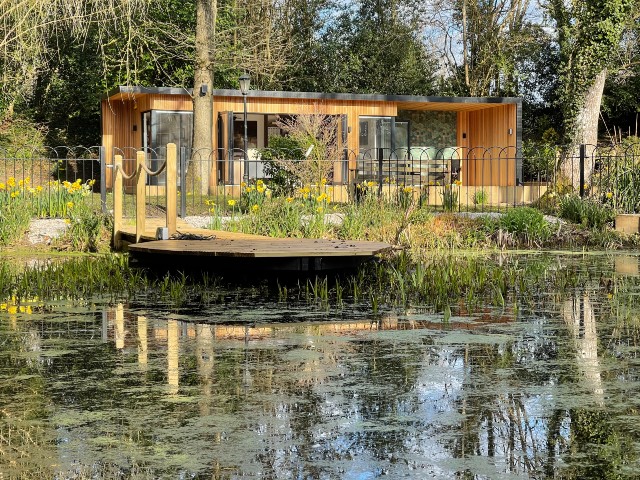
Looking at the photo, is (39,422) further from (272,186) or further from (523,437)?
(272,186)

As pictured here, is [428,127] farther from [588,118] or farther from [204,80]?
[204,80]

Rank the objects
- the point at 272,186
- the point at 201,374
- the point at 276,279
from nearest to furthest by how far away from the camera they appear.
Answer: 1. the point at 201,374
2. the point at 276,279
3. the point at 272,186

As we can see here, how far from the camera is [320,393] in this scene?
467cm

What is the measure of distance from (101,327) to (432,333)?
2082mm

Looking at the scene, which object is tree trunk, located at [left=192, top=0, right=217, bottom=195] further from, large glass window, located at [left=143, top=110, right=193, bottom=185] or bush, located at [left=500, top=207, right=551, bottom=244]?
bush, located at [left=500, top=207, right=551, bottom=244]

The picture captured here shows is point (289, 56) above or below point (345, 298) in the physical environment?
above

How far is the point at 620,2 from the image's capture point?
75.2 feet

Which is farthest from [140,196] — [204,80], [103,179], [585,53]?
[585,53]

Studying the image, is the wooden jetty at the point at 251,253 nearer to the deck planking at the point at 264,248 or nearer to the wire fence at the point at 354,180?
the deck planking at the point at 264,248

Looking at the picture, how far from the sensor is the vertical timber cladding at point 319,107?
2438 centimetres

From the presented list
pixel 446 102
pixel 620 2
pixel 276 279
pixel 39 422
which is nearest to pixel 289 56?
pixel 446 102

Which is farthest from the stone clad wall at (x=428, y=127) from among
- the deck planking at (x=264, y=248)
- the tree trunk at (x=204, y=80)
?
the deck planking at (x=264, y=248)

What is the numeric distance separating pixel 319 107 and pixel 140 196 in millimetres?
12978

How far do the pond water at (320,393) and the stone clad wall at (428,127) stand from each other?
850 inches
